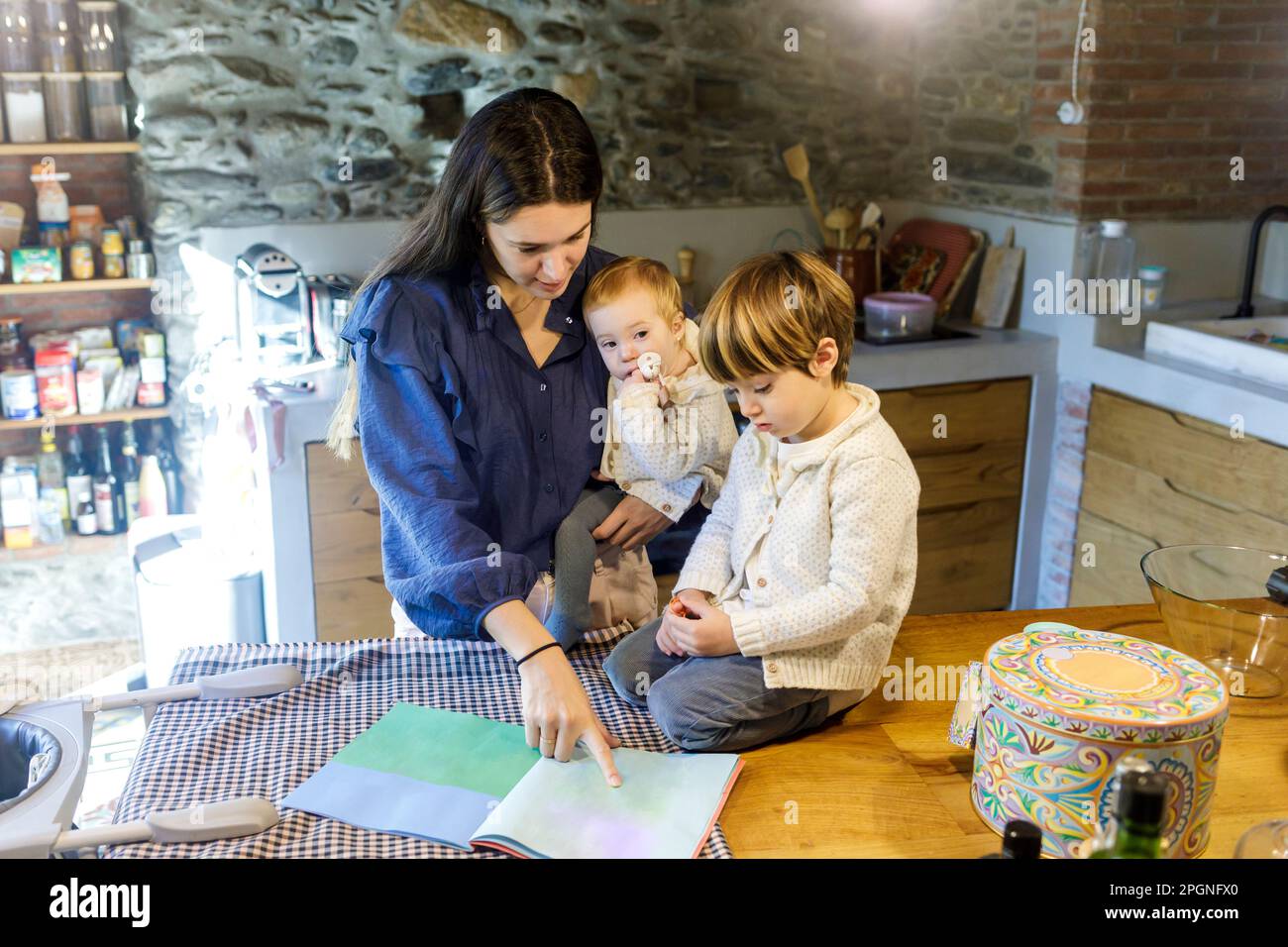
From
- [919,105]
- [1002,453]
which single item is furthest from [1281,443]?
[919,105]

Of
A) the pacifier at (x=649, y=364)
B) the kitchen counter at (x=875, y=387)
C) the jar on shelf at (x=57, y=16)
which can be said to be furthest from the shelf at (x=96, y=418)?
the pacifier at (x=649, y=364)

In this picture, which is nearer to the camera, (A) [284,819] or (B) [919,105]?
(A) [284,819]

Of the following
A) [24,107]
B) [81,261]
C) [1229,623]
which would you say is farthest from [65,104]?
[1229,623]

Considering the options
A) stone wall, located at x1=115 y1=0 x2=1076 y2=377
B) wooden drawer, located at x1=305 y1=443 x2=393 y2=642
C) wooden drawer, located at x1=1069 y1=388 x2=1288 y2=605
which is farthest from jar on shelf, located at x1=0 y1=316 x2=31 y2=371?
wooden drawer, located at x1=1069 y1=388 x2=1288 y2=605

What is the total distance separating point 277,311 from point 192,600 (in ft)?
2.42

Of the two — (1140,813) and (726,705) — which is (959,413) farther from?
(1140,813)

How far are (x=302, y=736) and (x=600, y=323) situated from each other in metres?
0.69

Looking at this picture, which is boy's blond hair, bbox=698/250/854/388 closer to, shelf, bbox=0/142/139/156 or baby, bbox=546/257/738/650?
baby, bbox=546/257/738/650

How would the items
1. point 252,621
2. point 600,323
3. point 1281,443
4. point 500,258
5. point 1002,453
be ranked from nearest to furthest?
point 500,258 → point 600,323 → point 1281,443 → point 252,621 → point 1002,453

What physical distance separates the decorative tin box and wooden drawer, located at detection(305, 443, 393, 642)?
6.35ft

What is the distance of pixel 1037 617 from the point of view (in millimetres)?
1569

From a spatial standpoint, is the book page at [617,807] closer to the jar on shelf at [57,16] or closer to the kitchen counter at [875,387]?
the kitchen counter at [875,387]
